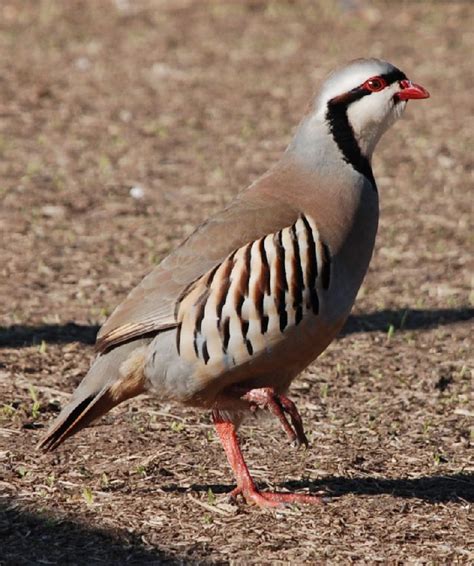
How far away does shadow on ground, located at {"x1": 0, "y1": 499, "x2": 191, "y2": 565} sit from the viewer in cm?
498

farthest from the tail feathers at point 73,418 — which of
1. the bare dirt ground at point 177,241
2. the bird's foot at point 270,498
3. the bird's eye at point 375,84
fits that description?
the bird's eye at point 375,84

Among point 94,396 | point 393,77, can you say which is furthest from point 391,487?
point 393,77

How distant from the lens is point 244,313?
17.4ft

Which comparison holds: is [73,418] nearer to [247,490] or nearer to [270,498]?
[247,490]

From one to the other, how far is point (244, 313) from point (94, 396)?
73cm

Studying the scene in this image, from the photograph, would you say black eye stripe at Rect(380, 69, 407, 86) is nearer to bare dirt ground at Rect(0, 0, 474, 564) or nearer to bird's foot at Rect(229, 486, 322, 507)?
bare dirt ground at Rect(0, 0, 474, 564)

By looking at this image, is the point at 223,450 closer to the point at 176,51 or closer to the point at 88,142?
the point at 88,142

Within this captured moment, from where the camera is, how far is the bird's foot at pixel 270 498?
5512 mm

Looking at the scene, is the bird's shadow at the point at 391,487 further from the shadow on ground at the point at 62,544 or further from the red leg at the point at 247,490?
the shadow on ground at the point at 62,544

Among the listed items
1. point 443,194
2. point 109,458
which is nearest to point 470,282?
point 443,194

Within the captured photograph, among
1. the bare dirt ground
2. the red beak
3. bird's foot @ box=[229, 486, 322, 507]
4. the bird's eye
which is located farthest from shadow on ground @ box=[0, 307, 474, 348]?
the bird's eye

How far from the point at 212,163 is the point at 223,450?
217 inches

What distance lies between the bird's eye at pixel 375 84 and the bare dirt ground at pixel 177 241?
5.78 feet

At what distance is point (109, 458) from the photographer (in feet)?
19.7
